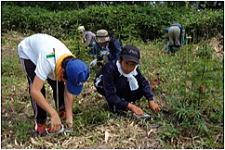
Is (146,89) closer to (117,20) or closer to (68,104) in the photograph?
(68,104)

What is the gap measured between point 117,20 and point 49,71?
267 inches

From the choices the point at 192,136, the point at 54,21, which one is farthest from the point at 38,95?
the point at 54,21

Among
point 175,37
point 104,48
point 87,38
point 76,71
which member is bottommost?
point 76,71

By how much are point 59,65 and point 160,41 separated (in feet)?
19.2

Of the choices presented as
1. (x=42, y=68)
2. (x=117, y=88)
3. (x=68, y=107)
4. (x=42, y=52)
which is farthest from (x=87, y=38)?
(x=42, y=68)

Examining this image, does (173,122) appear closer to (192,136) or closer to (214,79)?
(192,136)

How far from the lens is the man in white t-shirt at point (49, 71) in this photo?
8.57 ft

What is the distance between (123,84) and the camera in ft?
10.8

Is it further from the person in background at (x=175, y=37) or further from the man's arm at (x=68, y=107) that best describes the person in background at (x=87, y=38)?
the man's arm at (x=68, y=107)

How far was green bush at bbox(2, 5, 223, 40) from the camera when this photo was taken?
8070 mm

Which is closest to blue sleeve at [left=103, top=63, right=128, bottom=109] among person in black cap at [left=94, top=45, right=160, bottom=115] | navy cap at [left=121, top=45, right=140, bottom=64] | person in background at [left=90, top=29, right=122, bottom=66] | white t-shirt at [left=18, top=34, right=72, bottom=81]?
person in black cap at [left=94, top=45, right=160, bottom=115]

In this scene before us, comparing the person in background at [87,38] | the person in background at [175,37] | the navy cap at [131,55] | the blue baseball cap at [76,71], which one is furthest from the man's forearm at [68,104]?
the person in background at [175,37]

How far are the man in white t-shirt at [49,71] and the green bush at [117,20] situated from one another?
4.86 meters

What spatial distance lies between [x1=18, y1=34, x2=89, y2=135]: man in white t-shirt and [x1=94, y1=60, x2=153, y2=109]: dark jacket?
40cm
